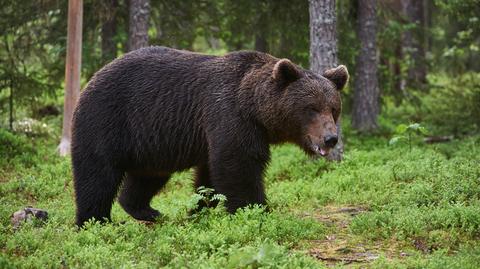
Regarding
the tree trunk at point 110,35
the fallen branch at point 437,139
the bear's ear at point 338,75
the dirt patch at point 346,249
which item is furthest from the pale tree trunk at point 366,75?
the dirt patch at point 346,249

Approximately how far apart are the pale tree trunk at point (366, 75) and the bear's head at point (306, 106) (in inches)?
322

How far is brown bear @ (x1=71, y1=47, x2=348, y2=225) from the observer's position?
7422 mm

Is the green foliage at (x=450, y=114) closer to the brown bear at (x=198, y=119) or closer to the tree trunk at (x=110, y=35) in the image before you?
the tree trunk at (x=110, y=35)

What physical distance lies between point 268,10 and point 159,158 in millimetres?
8176

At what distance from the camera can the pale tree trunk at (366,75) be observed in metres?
15.5

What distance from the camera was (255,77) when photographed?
777 cm

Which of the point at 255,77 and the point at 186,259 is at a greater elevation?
the point at 255,77

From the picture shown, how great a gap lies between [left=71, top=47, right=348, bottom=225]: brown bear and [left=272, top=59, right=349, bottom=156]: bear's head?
0.04 feet

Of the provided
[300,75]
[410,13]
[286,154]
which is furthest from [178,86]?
Answer: [410,13]

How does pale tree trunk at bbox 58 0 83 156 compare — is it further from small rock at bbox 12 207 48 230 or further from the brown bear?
small rock at bbox 12 207 48 230

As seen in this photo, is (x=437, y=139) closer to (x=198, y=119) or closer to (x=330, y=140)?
(x=330, y=140)

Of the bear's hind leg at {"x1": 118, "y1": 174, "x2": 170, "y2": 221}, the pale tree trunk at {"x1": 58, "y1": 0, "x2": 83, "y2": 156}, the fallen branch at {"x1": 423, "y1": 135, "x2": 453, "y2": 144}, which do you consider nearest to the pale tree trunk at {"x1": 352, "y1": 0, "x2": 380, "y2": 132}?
the fallen branch at {"x1": 423, "y1": 135, "x2": 453, "y2": 144}

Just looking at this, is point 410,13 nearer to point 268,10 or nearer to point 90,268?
point 268,10

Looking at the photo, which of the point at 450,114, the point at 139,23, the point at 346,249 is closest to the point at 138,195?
the point at 346,249
